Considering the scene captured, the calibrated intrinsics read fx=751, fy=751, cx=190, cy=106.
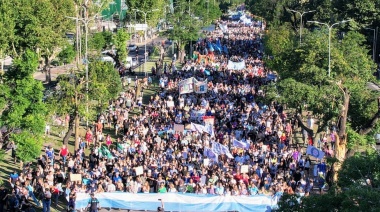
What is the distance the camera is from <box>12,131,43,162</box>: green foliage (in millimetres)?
30297

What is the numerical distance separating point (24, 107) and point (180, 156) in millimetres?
6704

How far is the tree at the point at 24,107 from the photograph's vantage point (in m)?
30.4

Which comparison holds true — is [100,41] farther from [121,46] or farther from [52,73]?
[121,46]

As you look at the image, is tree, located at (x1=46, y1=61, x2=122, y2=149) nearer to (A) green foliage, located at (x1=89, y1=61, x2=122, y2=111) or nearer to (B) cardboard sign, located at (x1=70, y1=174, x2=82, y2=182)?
(A) green foliage, located at (x1=89, y1=61, x2=122, y2=111)

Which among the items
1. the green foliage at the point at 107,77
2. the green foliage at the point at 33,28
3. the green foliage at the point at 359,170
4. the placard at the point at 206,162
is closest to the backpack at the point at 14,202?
the placard at the point at 206,162

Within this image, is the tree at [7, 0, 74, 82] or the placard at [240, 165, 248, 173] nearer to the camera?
the placard at [240, 165, 248, 173]

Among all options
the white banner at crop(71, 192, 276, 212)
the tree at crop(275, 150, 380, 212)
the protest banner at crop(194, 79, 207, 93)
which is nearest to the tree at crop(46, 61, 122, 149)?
the protest banner at crop(194, 79, 207, 93)

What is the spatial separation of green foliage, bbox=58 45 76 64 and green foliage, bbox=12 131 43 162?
104 feet

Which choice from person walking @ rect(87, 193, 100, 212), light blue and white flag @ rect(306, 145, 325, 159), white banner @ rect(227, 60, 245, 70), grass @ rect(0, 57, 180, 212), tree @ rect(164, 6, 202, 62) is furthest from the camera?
tree @ rect(164, 6, 202, 62)

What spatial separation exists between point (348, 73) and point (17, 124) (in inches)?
805

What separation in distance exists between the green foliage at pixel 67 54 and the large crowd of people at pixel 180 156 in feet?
54.7

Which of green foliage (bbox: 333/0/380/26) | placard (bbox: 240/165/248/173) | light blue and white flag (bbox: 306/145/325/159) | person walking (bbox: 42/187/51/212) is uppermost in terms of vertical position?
green foliage (bbox: 333/0/380/26)

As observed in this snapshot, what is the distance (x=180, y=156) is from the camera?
102ft

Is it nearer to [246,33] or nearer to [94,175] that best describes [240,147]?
[94,175]
